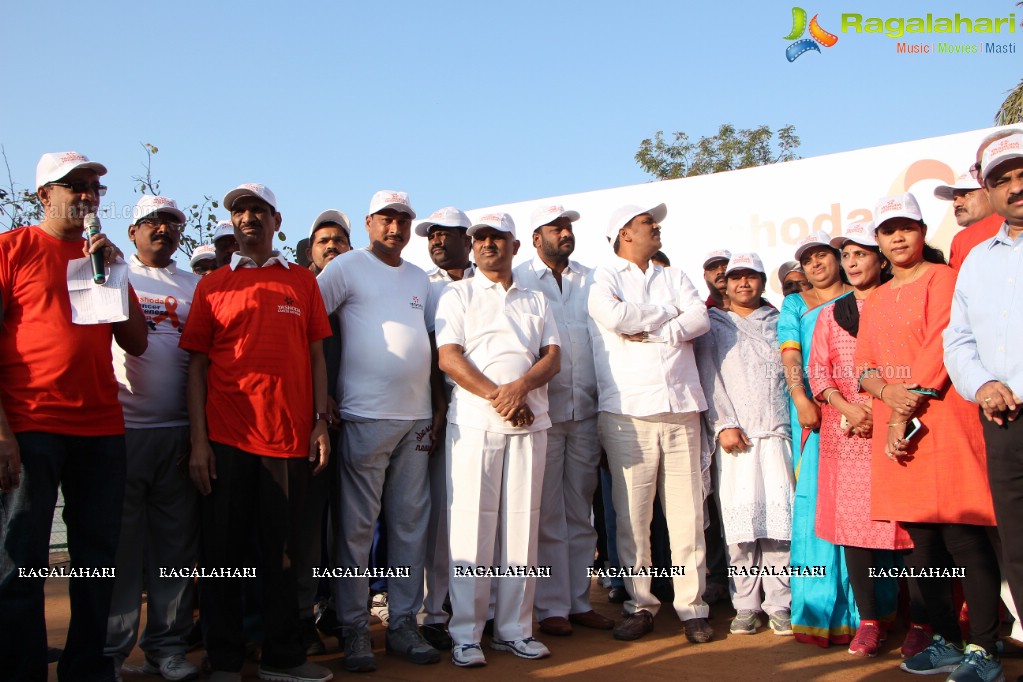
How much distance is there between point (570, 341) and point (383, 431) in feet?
4.69

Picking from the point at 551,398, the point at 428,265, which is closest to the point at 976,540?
the point at 551,398

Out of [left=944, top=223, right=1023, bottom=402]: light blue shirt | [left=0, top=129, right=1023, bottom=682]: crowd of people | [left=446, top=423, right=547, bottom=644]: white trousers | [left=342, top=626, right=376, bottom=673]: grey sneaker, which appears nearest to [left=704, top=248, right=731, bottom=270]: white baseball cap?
[left=0, top=129, right=1023, bottom=682]: crowd of people

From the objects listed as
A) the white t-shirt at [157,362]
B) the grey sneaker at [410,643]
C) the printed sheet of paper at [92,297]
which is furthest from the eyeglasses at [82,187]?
the grey sneaker at [410,643]

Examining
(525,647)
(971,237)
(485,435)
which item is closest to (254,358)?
(485,435)

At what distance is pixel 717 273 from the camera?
6.27m

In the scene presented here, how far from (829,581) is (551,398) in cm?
186

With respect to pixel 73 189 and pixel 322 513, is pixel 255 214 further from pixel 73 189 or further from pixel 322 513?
pixel 322 513

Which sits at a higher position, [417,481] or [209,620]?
[417,481]

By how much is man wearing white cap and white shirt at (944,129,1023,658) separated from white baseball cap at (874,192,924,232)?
0.47 meters

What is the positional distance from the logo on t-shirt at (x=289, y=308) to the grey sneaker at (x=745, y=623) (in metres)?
3.04

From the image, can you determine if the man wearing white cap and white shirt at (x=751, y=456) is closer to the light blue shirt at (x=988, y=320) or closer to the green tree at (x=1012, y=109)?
the light blue shirt at (x=988, y=320)

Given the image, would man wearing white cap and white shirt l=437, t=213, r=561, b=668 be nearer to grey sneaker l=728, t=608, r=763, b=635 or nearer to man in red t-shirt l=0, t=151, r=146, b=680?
grey sneaker l=728, t=608, r=763, b=635

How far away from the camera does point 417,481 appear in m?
4.67

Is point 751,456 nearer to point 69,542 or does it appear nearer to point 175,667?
point 175,667
